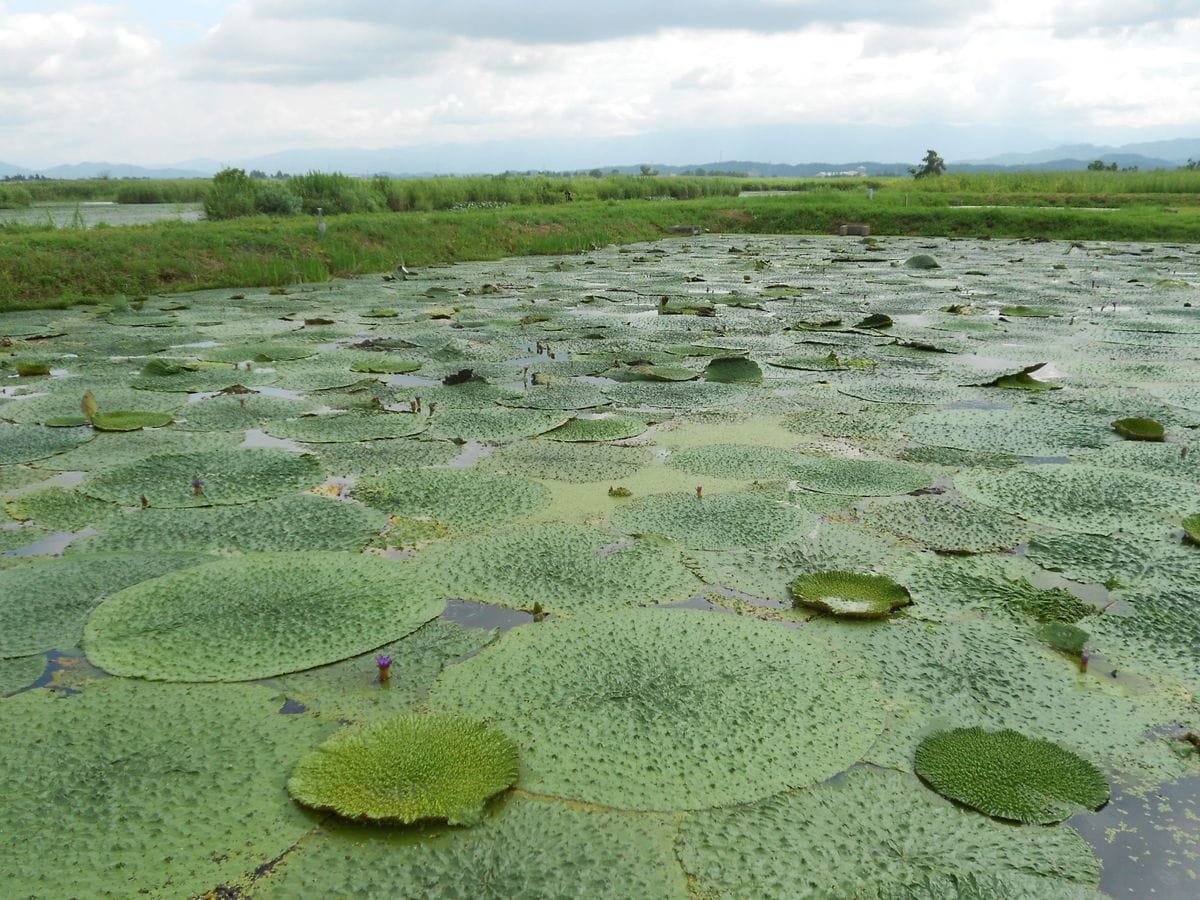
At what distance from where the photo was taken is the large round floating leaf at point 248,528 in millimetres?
3443


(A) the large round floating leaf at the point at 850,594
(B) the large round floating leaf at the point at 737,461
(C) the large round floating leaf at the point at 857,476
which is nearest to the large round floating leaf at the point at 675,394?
(B) the large round floating leaf at the point at 737,461

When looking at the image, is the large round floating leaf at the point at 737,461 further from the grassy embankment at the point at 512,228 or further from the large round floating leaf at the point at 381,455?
the grassy embankment at the point at 512,228

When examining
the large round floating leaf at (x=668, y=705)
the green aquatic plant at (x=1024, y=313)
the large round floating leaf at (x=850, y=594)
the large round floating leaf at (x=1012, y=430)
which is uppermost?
the green aquatic plant at (x=1024, y=313)

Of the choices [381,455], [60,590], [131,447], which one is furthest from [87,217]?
[60,590]

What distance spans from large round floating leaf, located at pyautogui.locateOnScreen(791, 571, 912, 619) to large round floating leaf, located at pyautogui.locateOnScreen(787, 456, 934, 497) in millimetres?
939

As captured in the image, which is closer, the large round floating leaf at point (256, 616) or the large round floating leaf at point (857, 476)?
the large round floating leaf at point (256, 616)

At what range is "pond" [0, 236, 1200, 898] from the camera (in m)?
1.89

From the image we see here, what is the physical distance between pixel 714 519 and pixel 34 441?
3.73 meters

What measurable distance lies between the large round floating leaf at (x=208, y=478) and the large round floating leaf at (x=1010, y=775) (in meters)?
3.02

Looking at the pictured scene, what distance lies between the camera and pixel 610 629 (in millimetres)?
2775

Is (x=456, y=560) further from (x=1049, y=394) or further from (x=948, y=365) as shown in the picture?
(x=948, y=365)

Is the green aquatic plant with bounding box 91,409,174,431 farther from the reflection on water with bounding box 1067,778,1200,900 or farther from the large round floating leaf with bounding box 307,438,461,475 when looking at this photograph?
the reflection on water with bounding box 1067,778,1200,900

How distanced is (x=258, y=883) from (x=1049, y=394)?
18.7ft

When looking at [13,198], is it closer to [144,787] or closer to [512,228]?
[512,228]
